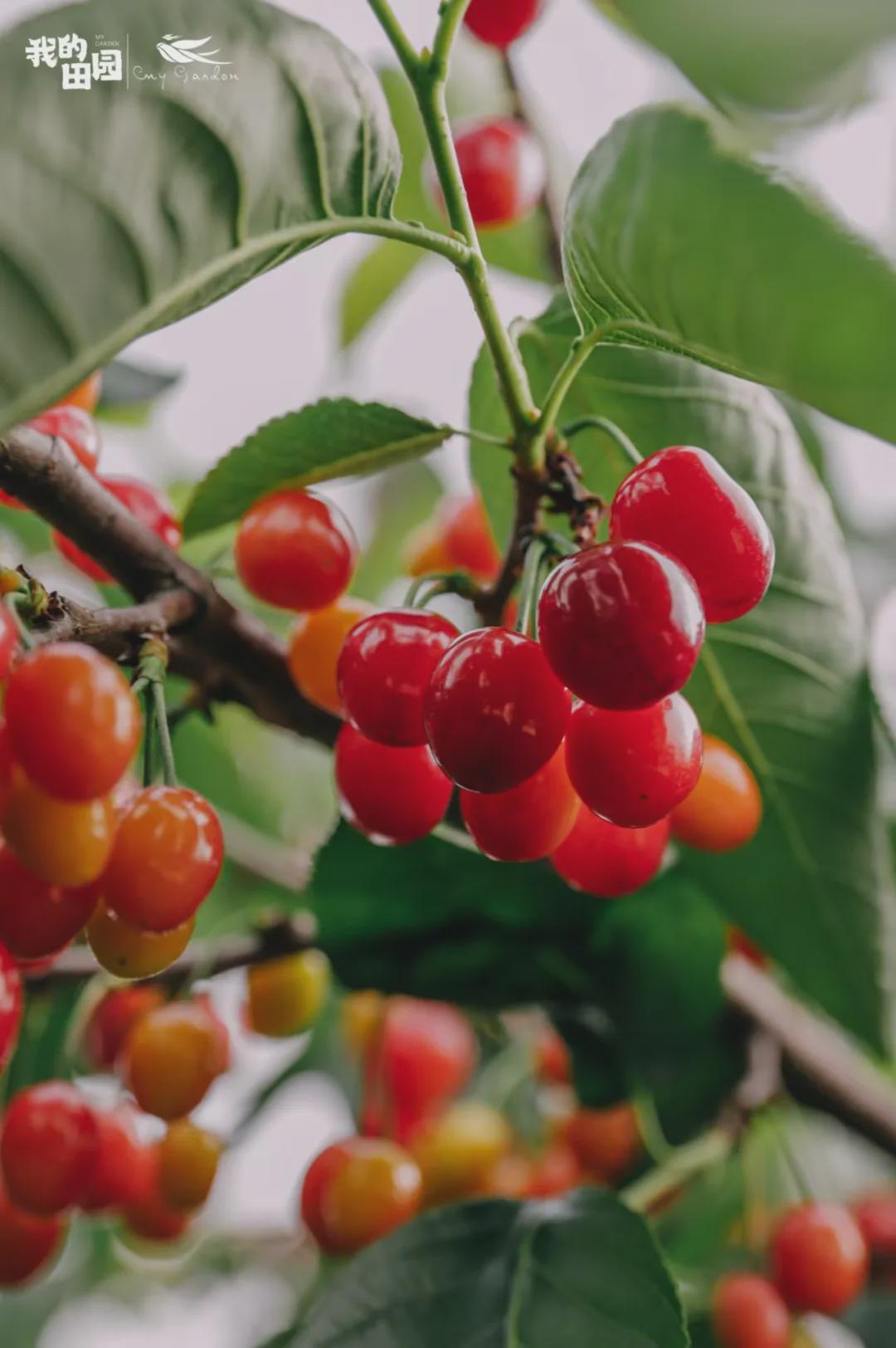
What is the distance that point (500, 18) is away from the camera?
90 cm

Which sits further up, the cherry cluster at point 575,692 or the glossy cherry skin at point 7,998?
the cherry cluster at point 575,692

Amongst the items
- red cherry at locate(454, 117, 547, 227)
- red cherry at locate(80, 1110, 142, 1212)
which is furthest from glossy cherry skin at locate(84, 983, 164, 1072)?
red cherry at locate(454, 117, 547, 227)

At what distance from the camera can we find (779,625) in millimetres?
608

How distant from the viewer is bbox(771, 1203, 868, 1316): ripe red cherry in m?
0.85

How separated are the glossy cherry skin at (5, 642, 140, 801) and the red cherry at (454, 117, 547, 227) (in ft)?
2.25

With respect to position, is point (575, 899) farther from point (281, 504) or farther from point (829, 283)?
point (829, 283)

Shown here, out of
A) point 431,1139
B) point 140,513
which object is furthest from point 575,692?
point 431,1139

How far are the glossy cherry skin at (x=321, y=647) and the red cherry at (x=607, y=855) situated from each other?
5.6 inches

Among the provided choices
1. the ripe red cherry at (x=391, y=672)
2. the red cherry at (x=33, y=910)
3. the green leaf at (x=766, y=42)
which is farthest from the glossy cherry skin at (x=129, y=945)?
the green leaf at (x=766, y=42)

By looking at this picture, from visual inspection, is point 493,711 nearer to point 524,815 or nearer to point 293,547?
point 524,815

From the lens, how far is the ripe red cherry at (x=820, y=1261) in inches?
33.4

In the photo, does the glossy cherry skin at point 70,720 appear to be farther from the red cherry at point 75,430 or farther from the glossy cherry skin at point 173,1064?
the glossy cherry skin at point 173,1064

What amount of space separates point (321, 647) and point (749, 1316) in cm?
63

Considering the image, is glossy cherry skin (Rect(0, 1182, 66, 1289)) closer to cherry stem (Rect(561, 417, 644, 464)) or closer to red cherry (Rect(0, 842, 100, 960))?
red cherry (Rect(0, 842, 100, 960))
